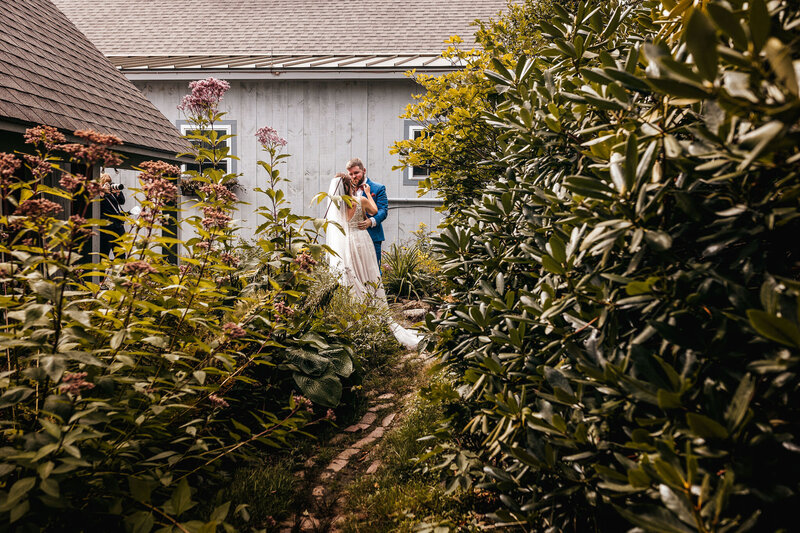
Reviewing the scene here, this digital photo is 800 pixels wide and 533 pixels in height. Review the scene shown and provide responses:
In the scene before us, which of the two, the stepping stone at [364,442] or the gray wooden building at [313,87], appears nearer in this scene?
the stepping stone at [364,442]

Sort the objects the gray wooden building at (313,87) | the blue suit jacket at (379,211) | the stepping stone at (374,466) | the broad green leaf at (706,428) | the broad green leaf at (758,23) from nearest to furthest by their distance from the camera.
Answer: the broad green leaf at (758,23), the broad green leaf at (706,428), the stepping stone at (374,466), the blue suit jacket at (379,211), the gray wooden building at (313,87)

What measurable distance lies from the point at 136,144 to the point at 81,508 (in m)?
6.18

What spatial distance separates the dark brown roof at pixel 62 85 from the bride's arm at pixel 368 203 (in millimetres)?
3097

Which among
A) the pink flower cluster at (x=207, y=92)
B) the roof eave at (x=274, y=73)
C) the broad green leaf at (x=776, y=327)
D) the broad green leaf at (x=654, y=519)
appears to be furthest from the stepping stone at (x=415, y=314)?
the broad green leaf at (x=776, y=327)

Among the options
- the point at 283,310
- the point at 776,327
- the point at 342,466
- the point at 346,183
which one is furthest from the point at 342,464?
the point at 346,183

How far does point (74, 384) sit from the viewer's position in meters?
1.36

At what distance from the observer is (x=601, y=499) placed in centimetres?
135

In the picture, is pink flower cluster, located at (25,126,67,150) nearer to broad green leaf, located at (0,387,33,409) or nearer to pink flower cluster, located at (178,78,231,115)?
broad green leaf, located at (0,387,33,409)

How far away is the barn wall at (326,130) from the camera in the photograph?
10.1 meters

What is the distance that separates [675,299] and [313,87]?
403 inches

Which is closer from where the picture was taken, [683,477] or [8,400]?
[683,477]

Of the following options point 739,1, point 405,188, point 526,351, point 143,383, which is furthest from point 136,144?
point 739,1

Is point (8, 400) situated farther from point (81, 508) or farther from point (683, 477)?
point (683, 477)

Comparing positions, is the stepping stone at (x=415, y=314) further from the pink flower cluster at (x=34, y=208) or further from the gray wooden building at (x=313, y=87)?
the pink flower cluster at (x=34, y=208)
